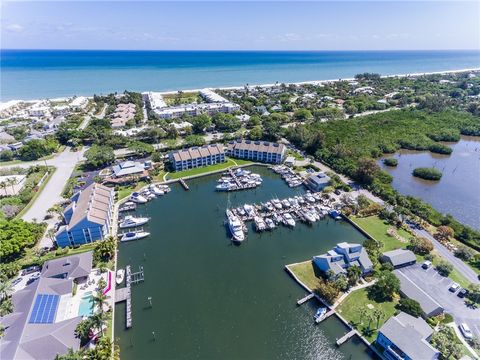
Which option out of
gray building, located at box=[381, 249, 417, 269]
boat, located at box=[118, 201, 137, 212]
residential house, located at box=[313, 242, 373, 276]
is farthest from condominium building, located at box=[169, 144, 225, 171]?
gray building, located at box=[381, 249, 417, 269]

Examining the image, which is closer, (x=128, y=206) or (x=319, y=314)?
(x=319, y=314)

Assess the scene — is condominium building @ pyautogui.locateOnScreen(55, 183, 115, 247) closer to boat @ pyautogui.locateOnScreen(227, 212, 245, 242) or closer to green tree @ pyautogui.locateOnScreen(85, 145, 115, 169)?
green tree @ pyautogui.locateOnScreen(85, 145, 115, 169)

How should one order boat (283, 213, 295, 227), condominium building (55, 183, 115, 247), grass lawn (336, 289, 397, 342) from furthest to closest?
boat (283, 213, 295, 227) < condominium building (55, 183, 115, 247) < grass lawn (336, 289, 397, 342)

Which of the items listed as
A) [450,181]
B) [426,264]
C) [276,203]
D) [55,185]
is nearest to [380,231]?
[426,264]

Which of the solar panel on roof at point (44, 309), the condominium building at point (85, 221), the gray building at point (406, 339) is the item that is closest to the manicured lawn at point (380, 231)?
the gray building at point (406, 339)

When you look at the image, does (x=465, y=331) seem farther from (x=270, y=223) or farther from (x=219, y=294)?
(x=270, y=223)

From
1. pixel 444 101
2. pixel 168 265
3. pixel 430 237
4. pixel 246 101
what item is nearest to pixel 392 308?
pixel 430 237

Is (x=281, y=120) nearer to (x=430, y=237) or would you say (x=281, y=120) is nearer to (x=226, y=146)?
(x=226, y=146)
